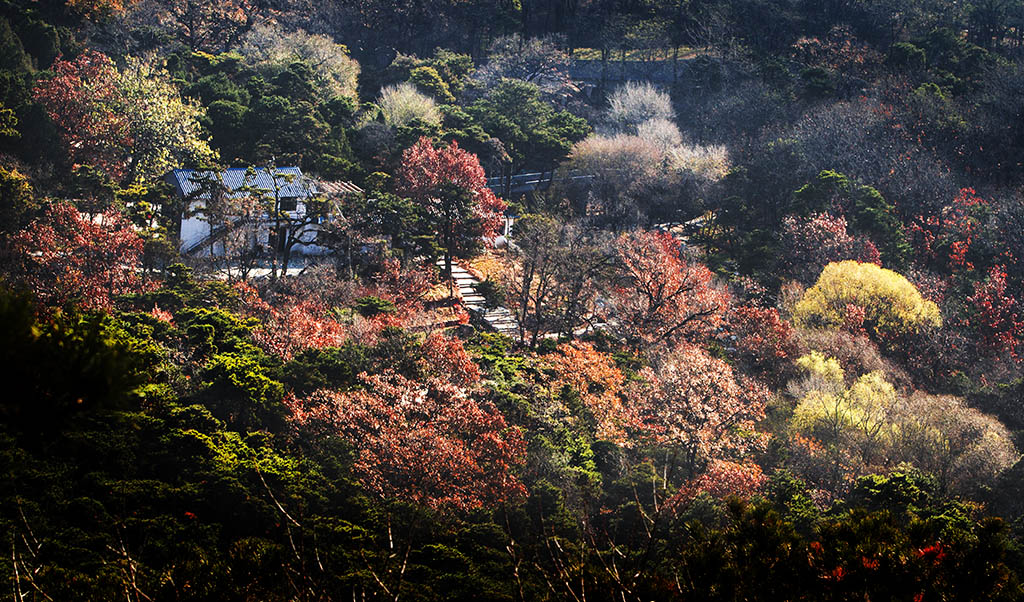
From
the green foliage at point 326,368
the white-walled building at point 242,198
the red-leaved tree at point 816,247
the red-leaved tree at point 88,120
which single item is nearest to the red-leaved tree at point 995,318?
the red-leaved tree at point 816,247

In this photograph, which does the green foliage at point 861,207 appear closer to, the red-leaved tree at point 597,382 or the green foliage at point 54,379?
the red-leaved tree at point 597,382

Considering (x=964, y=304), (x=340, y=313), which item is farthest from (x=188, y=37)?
(x=964, y=304)

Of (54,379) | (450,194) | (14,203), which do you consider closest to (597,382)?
(450,194)

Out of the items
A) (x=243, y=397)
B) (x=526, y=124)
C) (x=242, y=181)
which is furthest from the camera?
(x=526, y=124)

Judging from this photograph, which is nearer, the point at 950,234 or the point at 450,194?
the point at 450,194

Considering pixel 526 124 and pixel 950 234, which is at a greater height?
pixel 526 124

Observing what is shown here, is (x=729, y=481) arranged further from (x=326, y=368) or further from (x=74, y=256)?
(x=74, y=256)

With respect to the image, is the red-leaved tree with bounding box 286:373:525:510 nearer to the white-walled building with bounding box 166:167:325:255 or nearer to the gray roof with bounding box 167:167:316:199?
the white-walled building with bounding box 166:167:325:255
